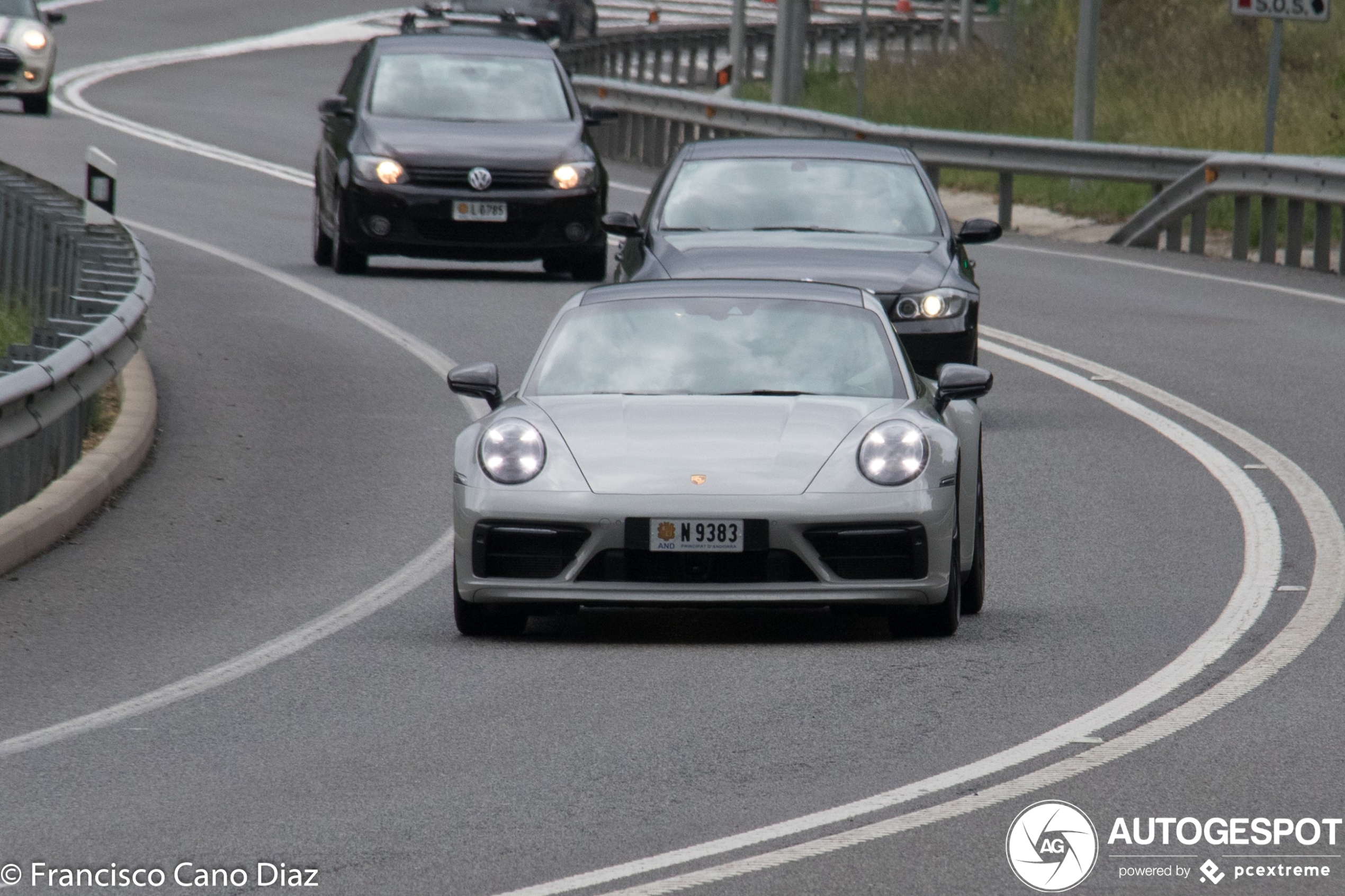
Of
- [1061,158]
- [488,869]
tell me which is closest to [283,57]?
[1061,158]

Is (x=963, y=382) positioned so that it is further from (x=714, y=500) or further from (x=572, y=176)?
(x=572, y=176)

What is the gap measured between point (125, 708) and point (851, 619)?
114 inches

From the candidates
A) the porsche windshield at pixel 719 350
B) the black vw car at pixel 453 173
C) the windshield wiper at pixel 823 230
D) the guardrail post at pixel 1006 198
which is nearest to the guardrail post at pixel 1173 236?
the guardrail post at pixel 1006 198

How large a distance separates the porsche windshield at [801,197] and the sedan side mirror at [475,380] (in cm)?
527

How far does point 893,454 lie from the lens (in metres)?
9.47

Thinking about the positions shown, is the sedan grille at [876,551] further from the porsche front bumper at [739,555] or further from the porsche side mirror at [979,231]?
the porsche side mirror at [979,231]

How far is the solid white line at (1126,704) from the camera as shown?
21.2ft

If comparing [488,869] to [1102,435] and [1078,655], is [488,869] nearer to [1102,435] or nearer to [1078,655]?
[1078,655]

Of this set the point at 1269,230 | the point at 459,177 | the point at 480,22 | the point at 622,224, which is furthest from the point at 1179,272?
the point at 480,22

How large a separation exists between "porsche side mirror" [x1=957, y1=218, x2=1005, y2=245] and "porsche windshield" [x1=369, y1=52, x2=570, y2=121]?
7.45 meters

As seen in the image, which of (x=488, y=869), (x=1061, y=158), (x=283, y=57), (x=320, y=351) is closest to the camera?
(x=488, y=869)

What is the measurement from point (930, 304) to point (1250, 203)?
1190cm

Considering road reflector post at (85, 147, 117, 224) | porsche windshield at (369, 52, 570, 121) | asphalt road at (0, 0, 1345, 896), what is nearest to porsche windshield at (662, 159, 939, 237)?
asphalt road at (0, 0, 1345, 896)

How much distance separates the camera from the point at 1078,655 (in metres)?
9.16
